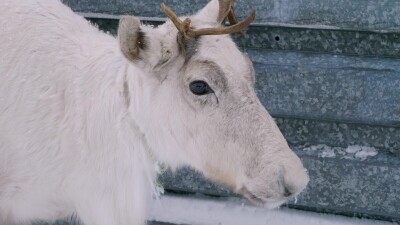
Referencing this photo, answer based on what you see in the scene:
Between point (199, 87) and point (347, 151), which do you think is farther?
point (347, 151)

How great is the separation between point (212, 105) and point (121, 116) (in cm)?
40

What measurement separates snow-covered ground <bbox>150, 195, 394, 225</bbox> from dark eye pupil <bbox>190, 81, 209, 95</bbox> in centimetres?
131

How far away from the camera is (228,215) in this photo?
3043 mm

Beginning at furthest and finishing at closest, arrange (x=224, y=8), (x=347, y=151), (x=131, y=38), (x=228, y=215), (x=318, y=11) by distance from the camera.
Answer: (x=228, y=215) → (x=347, y=151) → (x=318, y=11) → (x=224, y=8) → (x=131, y=38)

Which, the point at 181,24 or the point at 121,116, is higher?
the point at 181,24

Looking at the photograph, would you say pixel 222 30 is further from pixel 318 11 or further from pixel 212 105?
pixel 318 11

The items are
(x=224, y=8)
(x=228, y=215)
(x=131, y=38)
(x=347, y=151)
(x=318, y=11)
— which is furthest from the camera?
(x=228, y=215)

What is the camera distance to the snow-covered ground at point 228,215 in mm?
2965

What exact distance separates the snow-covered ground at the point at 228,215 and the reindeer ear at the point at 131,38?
138 centimetres

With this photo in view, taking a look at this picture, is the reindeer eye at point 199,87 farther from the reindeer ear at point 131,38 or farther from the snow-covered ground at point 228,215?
the snow-covered ground at point 228,215

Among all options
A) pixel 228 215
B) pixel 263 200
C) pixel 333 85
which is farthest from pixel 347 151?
pixel 263 200

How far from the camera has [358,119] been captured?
277 cm

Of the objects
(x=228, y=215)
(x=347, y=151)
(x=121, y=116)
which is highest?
(x=121, y=116)

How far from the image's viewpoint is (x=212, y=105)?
1784 mm
